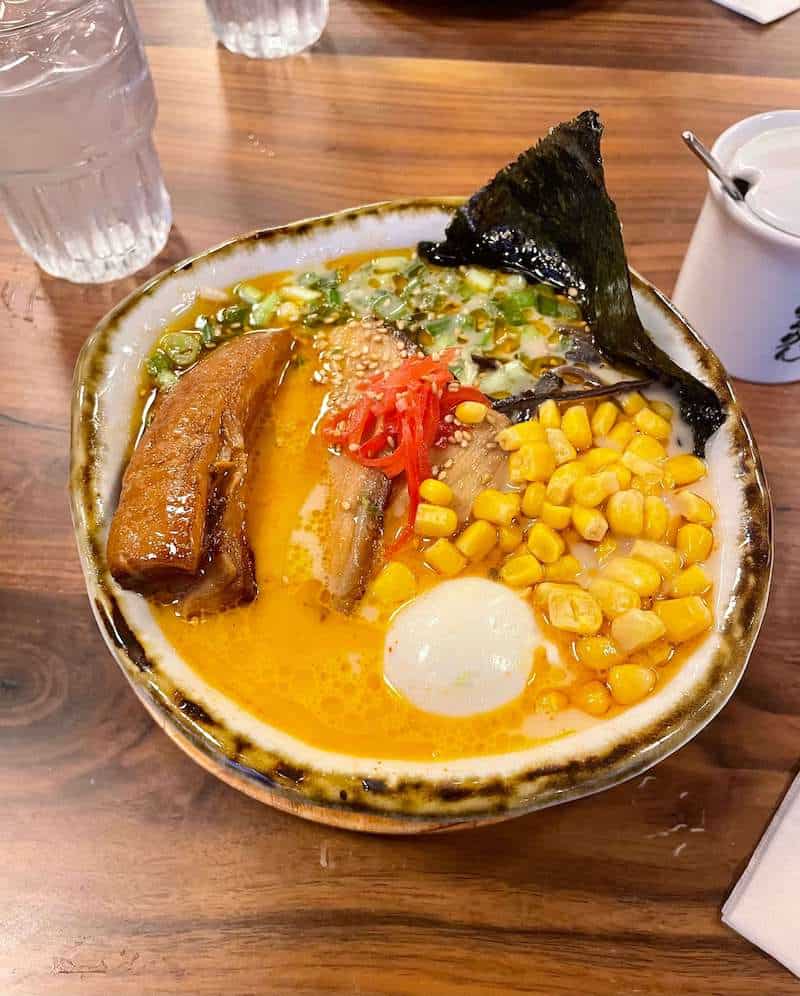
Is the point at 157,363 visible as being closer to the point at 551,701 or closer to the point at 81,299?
the point at 81,299

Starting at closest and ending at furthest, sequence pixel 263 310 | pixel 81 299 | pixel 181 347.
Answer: pixel 181 347 < pixel 263 310 < pixel 81 299

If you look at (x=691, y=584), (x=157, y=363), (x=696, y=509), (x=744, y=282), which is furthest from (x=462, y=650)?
(x=744, y=282)

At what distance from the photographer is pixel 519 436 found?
2088mm

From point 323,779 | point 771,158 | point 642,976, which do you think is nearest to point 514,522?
point 323,779

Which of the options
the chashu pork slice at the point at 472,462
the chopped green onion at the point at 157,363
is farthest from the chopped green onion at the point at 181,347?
the chashu pork slice at the point at 472,462

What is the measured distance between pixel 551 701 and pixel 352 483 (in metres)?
0.70

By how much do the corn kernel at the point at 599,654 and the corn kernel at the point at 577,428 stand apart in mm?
548

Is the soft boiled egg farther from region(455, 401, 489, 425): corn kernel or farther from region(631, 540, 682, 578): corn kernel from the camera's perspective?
region(455, 401, 489, 425): corn kernel

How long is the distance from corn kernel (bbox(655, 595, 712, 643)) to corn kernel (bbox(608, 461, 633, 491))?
1.11ft

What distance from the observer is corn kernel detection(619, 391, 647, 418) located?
2.17m

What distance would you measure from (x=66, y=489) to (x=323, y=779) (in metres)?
1.16

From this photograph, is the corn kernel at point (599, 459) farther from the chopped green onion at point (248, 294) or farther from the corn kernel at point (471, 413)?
the chopped green onion at point (248, 294)

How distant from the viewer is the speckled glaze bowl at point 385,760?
1.54 meters

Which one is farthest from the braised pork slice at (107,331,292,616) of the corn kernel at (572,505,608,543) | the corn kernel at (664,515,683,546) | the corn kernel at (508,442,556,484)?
the corn kernel at (664,515,683,546)
